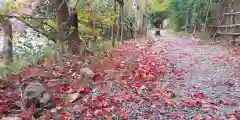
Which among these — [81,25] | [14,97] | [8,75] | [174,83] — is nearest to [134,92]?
[174,83]

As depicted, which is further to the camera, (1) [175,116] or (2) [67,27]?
(2) [67,27]

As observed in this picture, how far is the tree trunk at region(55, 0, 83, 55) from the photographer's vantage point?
7.85m

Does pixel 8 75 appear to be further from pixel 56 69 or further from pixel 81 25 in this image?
pixel 81 25

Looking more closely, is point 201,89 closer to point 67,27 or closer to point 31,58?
point 67,27

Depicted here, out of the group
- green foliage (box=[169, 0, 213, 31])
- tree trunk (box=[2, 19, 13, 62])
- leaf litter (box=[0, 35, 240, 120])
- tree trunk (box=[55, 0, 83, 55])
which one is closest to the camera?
leaf litter (box=[0, 35, 240, 120])

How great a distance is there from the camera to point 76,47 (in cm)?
825

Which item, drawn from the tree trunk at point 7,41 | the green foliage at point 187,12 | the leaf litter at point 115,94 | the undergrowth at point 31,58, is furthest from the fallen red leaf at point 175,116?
the green foliage at point 187,12

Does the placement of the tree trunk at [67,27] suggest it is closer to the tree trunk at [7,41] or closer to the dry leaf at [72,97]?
the tree trunk at [7,41]

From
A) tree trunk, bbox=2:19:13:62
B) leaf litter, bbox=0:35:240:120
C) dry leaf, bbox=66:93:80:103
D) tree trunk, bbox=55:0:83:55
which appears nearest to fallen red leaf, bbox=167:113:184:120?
leaf litter, bbox=0:35:240:120

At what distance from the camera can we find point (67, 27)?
7980mm

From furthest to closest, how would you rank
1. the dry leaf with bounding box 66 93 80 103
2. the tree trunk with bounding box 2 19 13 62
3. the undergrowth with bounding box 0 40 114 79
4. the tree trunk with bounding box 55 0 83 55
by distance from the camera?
the tree trunk with bounding box 55 0 83 55 → the tree trunk with bounding box 2 19 13 62 → the undergrowth with bounding box 0 40 114 79 → the dry leaf with bounding box 66 93 80 103

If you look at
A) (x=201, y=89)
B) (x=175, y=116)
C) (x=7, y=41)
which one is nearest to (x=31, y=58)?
(x=7, y=41)

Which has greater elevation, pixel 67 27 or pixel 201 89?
pixel 67 27

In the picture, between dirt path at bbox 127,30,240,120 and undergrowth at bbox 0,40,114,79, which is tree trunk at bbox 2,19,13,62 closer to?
undergrowth at bbox 0,40,114,79
